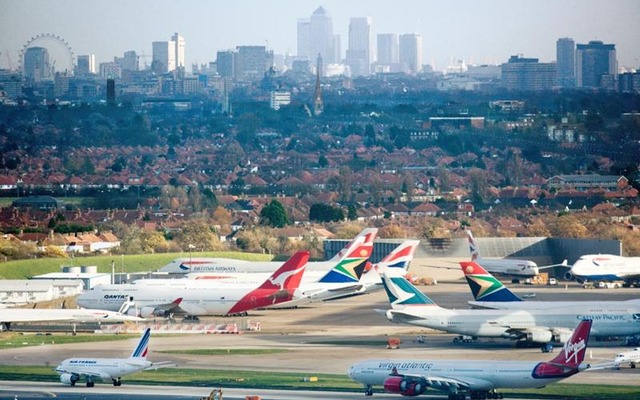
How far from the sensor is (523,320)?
71.5 metres

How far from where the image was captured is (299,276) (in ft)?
286

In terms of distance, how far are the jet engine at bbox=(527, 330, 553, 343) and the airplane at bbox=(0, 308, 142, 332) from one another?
24996 millimetres

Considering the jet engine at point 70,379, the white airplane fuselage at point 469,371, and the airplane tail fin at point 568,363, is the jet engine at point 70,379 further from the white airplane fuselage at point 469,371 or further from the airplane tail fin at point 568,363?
the airplane tail fin at point 568,363

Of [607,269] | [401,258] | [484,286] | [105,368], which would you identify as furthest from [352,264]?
[105,368]

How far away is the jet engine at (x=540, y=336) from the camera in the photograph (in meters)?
70.6

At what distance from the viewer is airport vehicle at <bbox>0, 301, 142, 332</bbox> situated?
8031 centimetres

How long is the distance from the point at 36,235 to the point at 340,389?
92592 mm

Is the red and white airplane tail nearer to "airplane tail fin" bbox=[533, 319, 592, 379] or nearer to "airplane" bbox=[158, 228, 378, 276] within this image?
"airplane" bbox=[158, 228, 378, 276]

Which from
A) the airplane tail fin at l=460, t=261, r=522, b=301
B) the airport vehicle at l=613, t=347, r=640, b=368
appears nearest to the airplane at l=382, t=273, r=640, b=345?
the airplane tail fin at l=460, t=261, r=522, b=301

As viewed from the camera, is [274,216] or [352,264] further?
[274,216]

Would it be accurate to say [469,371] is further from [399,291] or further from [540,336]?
[399,291]

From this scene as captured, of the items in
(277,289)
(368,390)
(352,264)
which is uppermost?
(352,264)

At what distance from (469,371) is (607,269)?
197 ft

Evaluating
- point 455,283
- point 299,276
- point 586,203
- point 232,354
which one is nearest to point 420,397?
point 232,354
